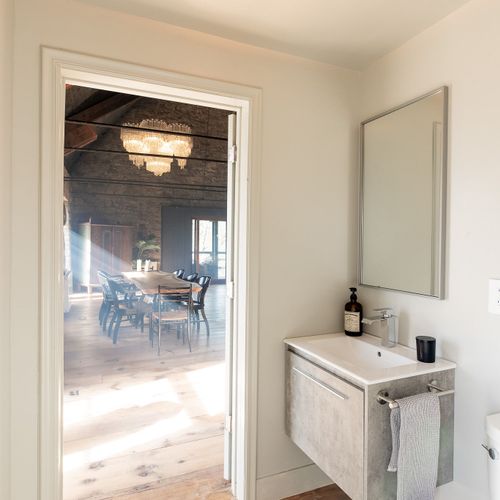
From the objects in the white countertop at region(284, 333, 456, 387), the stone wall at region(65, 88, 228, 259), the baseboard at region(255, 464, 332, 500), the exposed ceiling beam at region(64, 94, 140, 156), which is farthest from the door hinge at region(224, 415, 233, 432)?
the stone wall at region(65, 88, 228, 259)

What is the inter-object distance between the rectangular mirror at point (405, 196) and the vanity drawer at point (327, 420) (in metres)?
0.61

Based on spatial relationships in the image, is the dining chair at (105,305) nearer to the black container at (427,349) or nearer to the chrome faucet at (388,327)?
the chrome faucet at (388,327)

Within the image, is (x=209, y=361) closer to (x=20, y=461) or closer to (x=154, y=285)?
(x=154, y=285)

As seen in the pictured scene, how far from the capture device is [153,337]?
483 cm

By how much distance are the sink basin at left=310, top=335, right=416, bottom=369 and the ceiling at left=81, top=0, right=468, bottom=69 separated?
5.09 feet

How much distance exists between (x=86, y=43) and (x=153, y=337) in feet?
12.9

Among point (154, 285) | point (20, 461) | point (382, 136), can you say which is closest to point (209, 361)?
point (154, 285)

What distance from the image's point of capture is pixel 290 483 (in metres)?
1.96

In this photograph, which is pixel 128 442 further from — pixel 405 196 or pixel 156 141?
pixel 156 141

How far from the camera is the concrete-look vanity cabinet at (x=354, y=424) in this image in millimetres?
1390

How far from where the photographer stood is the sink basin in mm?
1752

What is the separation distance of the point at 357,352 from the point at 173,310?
347 cm

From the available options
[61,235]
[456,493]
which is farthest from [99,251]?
[456,493]

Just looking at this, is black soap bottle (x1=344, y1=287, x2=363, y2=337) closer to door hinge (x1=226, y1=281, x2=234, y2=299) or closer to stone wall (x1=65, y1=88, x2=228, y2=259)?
door hinge (x1=226, y1=281, x2=234, y2=299)
